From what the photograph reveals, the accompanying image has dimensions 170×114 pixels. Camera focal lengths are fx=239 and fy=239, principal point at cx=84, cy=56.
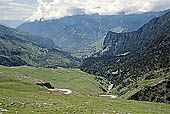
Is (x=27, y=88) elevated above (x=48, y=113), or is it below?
below

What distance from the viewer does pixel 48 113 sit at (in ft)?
120

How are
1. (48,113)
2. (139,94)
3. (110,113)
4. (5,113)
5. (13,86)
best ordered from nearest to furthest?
(5,113), (48,113), (110,113), (13,86), (139,94)

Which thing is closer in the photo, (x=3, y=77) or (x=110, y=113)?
(x=110, y=113)

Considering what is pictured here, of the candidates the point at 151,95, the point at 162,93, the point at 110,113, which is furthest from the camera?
the point at 151,95

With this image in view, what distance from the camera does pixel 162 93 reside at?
134m

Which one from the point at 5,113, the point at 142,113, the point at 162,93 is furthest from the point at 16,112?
the point at 162,93

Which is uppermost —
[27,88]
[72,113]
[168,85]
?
[72,113]

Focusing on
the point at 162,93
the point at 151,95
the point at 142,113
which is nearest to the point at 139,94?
the point at 151,95

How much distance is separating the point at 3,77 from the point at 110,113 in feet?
215

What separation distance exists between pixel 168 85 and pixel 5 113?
120m

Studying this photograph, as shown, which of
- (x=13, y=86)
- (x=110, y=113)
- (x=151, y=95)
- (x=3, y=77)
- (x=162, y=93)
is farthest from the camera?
(x=151, y=95)

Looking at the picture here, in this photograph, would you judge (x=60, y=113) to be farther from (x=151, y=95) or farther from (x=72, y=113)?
(x=151, y=95)

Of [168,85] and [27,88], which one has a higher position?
[27,88]

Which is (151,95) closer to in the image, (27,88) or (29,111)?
(27,88)
